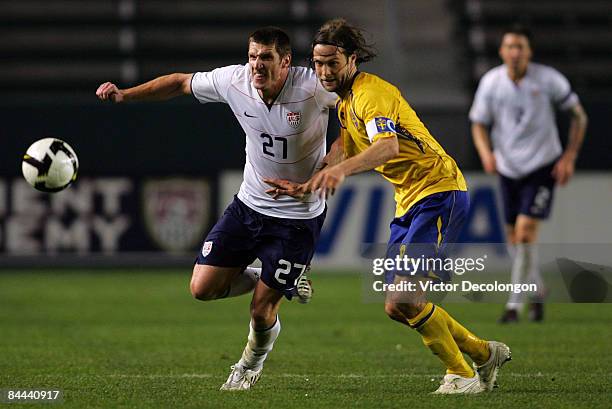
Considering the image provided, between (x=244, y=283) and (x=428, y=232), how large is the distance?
4.16 feet

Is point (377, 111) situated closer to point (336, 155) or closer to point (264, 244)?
point (336, 155)

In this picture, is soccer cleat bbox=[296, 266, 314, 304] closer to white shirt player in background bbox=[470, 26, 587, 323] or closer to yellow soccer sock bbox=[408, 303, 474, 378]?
yellow soccer sock bbox=[408, 303, 474, 378]

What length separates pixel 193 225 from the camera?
45.3ft

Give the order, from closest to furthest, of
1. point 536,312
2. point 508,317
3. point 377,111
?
point 377,111 → point 508,317 → point 536,312

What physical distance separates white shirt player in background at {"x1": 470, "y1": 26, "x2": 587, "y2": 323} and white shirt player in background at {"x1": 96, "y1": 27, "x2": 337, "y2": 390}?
3.71 metres

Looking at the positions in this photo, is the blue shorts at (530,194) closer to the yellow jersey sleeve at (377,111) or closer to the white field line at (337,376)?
the white field line at (337,376)

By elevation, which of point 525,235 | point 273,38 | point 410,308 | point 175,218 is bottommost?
point 175,218

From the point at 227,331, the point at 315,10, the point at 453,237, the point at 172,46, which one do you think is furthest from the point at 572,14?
the point at 453,237

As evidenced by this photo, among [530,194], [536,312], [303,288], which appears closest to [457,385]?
[303,288]

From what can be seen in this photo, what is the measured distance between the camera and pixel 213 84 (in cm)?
631

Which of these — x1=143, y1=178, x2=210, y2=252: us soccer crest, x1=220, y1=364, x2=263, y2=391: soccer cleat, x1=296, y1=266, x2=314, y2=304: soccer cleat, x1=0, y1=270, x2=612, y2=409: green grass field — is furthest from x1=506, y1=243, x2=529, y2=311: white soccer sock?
x1=143, y1=178, x2=210, y2=252: us soccer crest

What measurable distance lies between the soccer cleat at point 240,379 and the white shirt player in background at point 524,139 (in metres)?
4.02

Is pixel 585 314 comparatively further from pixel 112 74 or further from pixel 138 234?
pixel 112 74

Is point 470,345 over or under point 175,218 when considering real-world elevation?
over
